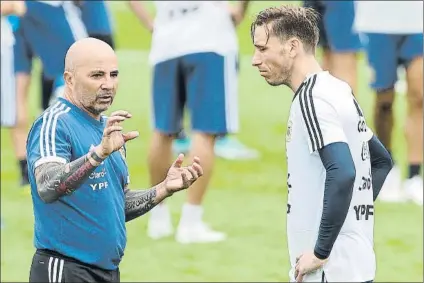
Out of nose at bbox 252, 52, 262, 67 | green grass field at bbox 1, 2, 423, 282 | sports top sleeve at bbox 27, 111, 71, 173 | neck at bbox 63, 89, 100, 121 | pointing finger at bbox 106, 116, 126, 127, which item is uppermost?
nose at bbox 252, 52, 262, 67

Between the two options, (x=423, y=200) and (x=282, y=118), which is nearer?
(x=423, y=200)

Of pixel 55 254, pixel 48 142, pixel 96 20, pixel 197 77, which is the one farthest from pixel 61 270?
pixel 96 20

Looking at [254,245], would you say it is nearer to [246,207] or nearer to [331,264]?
[246,207]

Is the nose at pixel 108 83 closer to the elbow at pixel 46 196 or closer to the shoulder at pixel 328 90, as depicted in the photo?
the elbow at pixel 46 196

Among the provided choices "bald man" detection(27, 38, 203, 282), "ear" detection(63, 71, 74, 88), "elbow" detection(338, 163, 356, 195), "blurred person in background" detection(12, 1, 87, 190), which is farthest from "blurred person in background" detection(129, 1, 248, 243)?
"elbow" detection(338, 163, 356, 195)

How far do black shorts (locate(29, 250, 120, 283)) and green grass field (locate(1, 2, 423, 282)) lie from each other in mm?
2353

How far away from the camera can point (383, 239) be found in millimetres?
7902

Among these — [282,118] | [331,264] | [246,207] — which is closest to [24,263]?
[246,207]

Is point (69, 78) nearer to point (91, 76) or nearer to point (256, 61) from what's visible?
point (91, 76)

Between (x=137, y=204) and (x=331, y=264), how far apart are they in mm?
802

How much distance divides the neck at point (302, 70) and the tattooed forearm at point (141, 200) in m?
0.65

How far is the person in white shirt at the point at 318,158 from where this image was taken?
14.0 ft

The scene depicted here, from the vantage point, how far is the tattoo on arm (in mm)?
4719

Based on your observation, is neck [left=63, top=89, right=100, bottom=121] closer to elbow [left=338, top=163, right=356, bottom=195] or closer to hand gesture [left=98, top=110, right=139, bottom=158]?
hand gesture [left=98, top=110, right=139, bottom=158]
